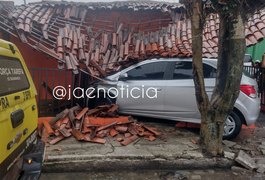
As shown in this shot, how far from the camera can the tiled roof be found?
7402 millimetres

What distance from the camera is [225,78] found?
5305mm

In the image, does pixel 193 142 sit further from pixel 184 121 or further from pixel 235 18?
pixel 235 18

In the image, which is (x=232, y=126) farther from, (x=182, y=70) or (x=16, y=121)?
(x=16, y=121)

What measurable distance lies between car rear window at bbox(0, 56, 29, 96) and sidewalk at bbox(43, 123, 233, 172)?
6.36ft

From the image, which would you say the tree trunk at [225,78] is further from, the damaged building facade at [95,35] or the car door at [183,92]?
the damaged building facade at [95,35]

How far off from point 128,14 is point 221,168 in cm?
564

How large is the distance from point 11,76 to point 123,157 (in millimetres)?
2690

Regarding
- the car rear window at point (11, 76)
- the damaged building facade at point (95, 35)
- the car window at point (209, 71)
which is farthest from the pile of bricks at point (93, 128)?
the car rear window at point (11, 76)

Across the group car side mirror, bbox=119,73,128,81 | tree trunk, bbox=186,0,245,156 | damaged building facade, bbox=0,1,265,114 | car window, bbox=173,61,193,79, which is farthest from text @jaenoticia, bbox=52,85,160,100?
tree trunk, bbox=186,0,245,156

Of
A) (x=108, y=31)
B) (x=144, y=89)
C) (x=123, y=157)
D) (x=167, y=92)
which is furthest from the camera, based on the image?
(x=108, y=31)

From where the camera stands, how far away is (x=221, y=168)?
5352mm

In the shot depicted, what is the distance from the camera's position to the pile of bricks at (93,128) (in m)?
6.01

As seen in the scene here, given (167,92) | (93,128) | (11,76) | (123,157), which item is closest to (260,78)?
(167,92)

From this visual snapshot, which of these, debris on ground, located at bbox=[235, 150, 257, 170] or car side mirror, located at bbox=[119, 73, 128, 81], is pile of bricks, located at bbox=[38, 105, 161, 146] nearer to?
car side mirror, located at bbox=[119, 73, 128, 81]
